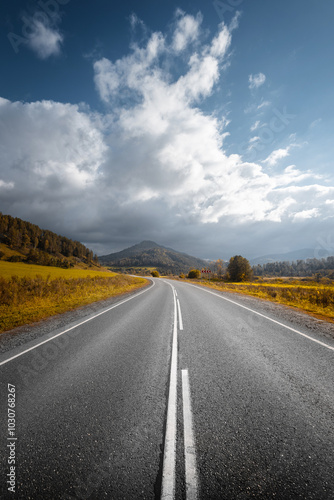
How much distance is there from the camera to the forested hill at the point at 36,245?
165ft

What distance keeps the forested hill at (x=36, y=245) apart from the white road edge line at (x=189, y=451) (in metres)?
49.6

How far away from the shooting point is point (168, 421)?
265 centimetres

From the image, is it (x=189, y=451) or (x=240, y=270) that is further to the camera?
(x=240, y=270)

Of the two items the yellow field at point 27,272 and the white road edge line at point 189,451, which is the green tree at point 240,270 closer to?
the yellow field at point 27,272

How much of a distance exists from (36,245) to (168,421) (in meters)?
91.3

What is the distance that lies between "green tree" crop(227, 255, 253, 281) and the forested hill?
2014 inches

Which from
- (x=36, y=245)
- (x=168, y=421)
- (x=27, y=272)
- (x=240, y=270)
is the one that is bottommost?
(x=168, y=421)

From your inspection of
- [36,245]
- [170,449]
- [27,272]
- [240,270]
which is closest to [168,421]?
[170,449]

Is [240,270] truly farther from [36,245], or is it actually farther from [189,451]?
[36,245]

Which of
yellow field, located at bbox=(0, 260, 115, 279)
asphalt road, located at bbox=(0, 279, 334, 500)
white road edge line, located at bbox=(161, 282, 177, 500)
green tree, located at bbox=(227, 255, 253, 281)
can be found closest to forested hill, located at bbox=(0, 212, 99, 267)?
yellow field, located at bbox=(0, 260, 115, 279)

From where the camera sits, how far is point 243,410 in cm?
288

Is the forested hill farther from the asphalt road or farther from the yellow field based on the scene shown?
the asphalt road

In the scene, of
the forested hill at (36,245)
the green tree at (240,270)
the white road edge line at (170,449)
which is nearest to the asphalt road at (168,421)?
the white road edge line at (170,449)

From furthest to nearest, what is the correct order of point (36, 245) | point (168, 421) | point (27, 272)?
point (36, 245)
point (27, 272)
point (168, 421)
